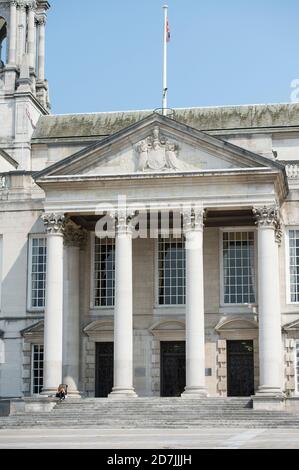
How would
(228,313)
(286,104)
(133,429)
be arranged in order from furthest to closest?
(286,104) < (228,313) < (133,429)

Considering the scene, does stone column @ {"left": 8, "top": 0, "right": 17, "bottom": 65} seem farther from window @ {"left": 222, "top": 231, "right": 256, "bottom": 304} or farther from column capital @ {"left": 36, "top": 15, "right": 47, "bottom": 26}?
window @ {"left": 222, "top": 231, "right": 256, "bottom": 304}

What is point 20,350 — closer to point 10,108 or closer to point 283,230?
point 283,230

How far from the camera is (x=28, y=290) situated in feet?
137

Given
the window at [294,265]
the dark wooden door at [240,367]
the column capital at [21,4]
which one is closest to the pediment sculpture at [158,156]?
the window at [294,265]

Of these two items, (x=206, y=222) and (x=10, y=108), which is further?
(x=10, y=108)

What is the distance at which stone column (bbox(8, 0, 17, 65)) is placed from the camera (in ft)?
178

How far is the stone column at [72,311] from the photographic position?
39.7m

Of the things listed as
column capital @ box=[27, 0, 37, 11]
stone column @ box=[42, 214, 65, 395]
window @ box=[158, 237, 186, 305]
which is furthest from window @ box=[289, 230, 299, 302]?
column capital @ box=[27, 0, 37, 11]

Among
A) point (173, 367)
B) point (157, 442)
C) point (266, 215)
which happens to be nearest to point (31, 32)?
point (173, 367)

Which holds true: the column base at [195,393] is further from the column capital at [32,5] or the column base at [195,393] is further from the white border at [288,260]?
the column capital at [32,5]

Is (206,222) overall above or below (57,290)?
above

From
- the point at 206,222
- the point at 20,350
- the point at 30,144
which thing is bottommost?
the point at 20,350

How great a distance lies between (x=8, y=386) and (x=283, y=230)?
1449 cm

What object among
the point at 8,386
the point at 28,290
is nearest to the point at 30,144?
the point at 28,290
